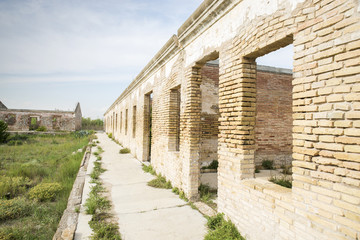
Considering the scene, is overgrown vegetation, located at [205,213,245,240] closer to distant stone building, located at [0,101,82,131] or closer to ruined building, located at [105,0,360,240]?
ruined building, located at [105,0,360,240]

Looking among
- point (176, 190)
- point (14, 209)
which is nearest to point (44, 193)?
point (14, 209)

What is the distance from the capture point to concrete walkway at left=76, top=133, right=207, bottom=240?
3.17 meters

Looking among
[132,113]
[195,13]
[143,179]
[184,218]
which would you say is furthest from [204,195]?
[132,113]

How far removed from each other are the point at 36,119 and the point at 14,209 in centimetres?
3390

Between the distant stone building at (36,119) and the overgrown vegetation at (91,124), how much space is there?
1433cm

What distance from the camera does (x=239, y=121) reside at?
10.3 ft

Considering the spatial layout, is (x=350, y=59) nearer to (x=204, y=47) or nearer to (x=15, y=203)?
(x=204, y=47)

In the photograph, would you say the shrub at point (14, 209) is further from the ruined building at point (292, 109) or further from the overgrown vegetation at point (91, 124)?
the overgrown vegetation at point (91, 124)

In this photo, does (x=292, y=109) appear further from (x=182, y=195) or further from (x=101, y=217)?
(x=101, y=217)

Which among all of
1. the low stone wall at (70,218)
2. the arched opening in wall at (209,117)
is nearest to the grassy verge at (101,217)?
the low stone wall at (70,218)

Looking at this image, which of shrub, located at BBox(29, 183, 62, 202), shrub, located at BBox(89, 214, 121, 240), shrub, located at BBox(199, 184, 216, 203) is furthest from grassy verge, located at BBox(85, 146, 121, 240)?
shrub, located at BBox(199, 184, 216, 203)

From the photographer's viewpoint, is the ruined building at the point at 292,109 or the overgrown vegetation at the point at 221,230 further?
the overgrown vegetation at the point at 221,230

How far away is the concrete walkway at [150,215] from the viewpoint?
Result: 3.17 metres

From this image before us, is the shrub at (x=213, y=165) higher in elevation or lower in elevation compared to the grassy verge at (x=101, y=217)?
higher
